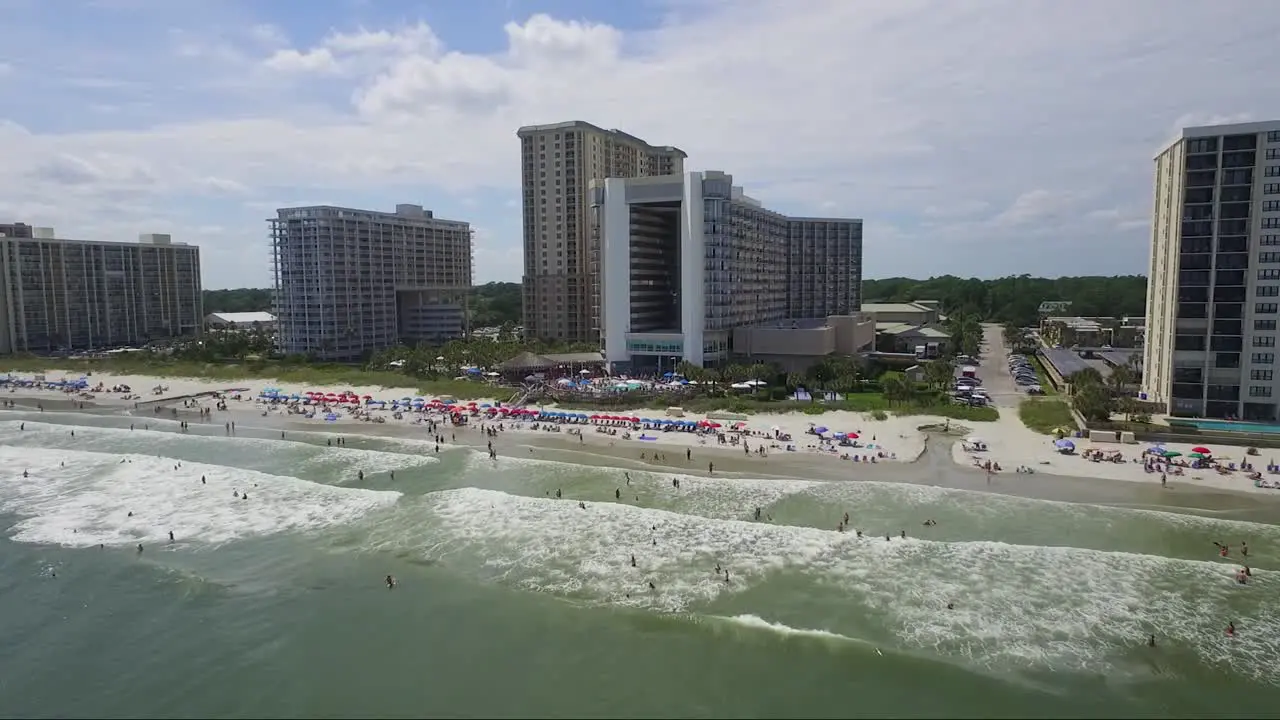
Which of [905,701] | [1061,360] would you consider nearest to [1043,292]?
[1061,360]

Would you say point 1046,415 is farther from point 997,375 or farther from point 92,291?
point 92,291

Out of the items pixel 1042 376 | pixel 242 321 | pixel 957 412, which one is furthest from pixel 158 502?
pixel 242 321

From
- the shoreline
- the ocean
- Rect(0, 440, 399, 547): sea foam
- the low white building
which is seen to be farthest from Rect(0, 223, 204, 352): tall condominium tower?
the ocean

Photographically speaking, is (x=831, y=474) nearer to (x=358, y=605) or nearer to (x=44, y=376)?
(x=358, y=605)

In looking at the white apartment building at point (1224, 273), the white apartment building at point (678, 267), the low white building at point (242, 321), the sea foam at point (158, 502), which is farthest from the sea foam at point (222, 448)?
the low white building at point (242, 321)

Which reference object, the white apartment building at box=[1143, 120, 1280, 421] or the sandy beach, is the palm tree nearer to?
the sandy beach
